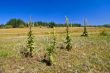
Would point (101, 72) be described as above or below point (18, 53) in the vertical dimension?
below

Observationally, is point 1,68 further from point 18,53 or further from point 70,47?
point 70,47

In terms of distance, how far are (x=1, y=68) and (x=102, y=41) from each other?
1386 cm

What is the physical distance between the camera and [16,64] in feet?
67.8

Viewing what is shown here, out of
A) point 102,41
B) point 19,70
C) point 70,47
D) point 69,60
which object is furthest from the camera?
point 102,41

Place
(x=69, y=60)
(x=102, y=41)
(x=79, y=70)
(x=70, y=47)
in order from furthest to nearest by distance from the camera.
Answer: (x=102, y=41) < (x=70, y=47) < (x=69, y=60) < (x=79, y=70)

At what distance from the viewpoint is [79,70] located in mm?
21141

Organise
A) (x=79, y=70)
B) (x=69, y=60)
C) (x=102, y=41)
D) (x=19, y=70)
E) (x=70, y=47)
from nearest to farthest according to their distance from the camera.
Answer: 1. (x=19, y=70)
2. (x=79, y=70)
3. (x=69, y=60)
4. (x=70, y=47)
5. (x=102, y=41)

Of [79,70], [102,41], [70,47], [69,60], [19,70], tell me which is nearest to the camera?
[19,70]

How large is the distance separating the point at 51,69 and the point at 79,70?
2322 millimetres

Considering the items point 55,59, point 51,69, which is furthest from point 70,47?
point 51,69

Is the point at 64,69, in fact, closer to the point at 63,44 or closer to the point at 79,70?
the point at 79,70

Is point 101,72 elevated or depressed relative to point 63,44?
depressed

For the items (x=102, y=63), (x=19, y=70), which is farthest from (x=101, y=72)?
(x=19, y=70)

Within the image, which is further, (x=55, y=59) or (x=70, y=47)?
(x=70, y=47)
